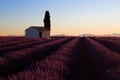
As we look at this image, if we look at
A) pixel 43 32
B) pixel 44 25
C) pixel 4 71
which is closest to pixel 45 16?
pixel 44 25

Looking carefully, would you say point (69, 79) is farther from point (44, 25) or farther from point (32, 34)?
point (44, 25)

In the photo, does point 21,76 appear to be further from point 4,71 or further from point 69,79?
point 4,71

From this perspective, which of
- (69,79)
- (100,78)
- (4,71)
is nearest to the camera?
(69,79)

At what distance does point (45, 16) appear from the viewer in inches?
2825

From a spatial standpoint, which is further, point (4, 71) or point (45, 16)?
point (45, 16)

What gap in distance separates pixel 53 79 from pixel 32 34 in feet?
188

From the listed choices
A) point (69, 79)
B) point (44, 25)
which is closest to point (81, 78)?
point (69, 79)

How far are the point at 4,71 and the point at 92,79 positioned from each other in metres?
3.07

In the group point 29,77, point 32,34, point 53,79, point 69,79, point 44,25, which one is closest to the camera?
point 29,77

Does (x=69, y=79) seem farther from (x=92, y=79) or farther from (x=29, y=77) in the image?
(x=29, y=77)

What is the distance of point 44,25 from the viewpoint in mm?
71562

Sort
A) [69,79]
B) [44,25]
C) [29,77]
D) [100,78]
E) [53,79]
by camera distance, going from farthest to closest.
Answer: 1. [44,25]
2. [100,78]
3. [69,79]
4. [53,79]
5. [29,77]

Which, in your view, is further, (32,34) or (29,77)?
(32,34)

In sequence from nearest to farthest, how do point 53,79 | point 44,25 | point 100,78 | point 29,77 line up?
point 29,77 → point 53,79 → point 100,78 → point 44,25
